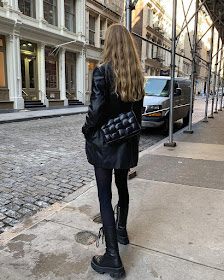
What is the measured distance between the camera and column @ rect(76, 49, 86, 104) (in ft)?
76.4

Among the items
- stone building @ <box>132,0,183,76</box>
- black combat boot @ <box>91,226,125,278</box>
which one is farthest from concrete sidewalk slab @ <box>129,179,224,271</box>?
stone building @ <box>132,0,183,76</box>

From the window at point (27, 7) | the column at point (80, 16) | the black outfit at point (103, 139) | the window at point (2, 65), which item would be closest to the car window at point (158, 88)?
the black outfit at point (103, 139)

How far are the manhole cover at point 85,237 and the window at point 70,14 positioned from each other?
22.3 metres

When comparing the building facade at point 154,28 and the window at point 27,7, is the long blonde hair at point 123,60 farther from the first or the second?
the building facade at point 154,28

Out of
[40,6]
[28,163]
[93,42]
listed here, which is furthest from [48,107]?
[28,163]

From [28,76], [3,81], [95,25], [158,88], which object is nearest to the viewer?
[158,88]

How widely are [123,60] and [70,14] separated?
22.8m

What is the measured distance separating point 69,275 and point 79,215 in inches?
41.5

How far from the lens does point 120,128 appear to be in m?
2.06

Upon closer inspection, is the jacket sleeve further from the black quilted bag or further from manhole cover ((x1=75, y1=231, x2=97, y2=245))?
manhole cover ((x1=75, y1=231, x2=97, y2=245))

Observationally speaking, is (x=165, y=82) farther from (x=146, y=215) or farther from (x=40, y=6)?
(x=40, y=6)

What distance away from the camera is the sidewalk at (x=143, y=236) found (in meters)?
2.25

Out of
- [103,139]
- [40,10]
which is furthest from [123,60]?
[40,10]

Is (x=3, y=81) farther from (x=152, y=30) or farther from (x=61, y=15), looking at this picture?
(x=152, y=30)
